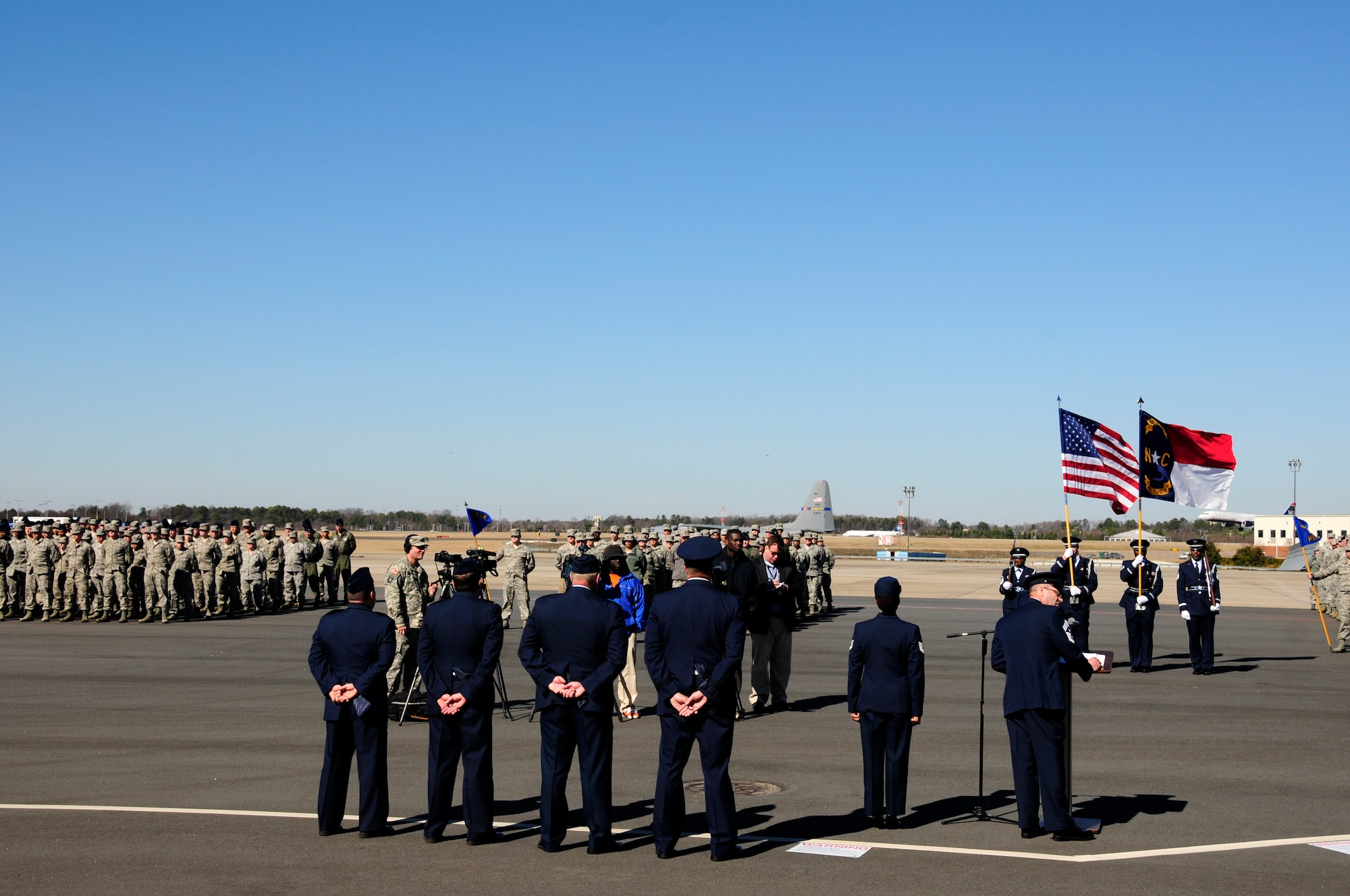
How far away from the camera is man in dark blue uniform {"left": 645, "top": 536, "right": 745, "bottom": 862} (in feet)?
23.2

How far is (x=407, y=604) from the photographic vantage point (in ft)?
42.0

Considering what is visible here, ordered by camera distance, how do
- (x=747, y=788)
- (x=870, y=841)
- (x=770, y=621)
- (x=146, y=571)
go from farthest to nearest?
(x=146, y=571)
(x=770, y=621)
(x=747, y=788)
(x=870, y=841)

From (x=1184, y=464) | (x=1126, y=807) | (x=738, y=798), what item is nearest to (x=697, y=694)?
(x=738, y=798)

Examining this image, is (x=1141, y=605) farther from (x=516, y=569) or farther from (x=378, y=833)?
(x=378, y=833)

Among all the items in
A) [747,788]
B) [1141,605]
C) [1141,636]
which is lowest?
[747,788]

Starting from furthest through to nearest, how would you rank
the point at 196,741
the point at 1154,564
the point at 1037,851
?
the point at 1154,564 < the point at 196,741 < the point at 1037,851

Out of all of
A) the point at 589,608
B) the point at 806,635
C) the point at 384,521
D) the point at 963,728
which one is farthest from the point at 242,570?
the point at 384,521

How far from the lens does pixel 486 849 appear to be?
729 cm

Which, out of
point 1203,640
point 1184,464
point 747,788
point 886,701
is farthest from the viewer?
point 1184,464

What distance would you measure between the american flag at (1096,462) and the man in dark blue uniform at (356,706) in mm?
13299

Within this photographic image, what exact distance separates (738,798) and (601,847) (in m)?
1.96

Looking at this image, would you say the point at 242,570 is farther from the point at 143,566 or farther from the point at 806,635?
the point at 806,635

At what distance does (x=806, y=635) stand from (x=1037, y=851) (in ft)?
50.9

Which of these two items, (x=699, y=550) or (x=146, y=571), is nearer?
(x=699, y=550)
